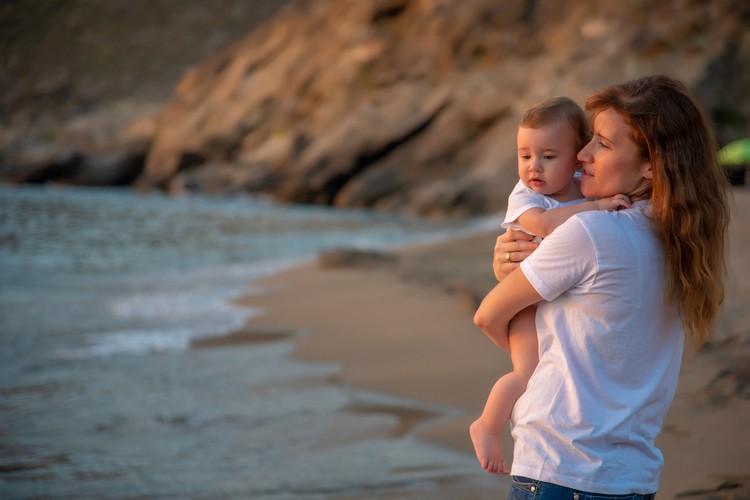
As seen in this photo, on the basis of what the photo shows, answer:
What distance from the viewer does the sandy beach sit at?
3883 mm

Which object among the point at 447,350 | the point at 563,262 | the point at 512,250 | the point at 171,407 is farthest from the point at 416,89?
the point at 563,262

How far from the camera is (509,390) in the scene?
2.25m

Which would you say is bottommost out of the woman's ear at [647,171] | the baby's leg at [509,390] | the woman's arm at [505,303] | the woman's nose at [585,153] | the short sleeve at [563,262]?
the baby's leg at [509,390]

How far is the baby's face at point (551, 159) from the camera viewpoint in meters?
2.32

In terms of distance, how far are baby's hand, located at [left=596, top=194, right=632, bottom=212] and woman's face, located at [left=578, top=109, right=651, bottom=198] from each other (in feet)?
0.10

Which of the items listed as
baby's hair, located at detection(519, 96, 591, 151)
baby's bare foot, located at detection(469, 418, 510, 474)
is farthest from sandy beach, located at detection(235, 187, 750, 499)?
baby's bare foot, located at detection(469, 418, 510, 474)

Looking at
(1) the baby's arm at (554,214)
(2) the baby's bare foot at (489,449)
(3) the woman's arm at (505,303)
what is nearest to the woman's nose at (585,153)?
(1) the baby's arm at (554,214)

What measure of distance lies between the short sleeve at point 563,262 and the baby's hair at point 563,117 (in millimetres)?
411

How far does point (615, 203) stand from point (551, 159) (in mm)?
307

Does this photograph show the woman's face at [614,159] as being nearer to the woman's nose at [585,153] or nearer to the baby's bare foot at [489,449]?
the woman's nose at [585,153]

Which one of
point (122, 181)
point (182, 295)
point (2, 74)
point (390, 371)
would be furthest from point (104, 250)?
point (2, 74)

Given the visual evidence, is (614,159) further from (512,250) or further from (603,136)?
(512,250)

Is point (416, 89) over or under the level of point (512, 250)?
over

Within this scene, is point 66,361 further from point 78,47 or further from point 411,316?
point 78,47
